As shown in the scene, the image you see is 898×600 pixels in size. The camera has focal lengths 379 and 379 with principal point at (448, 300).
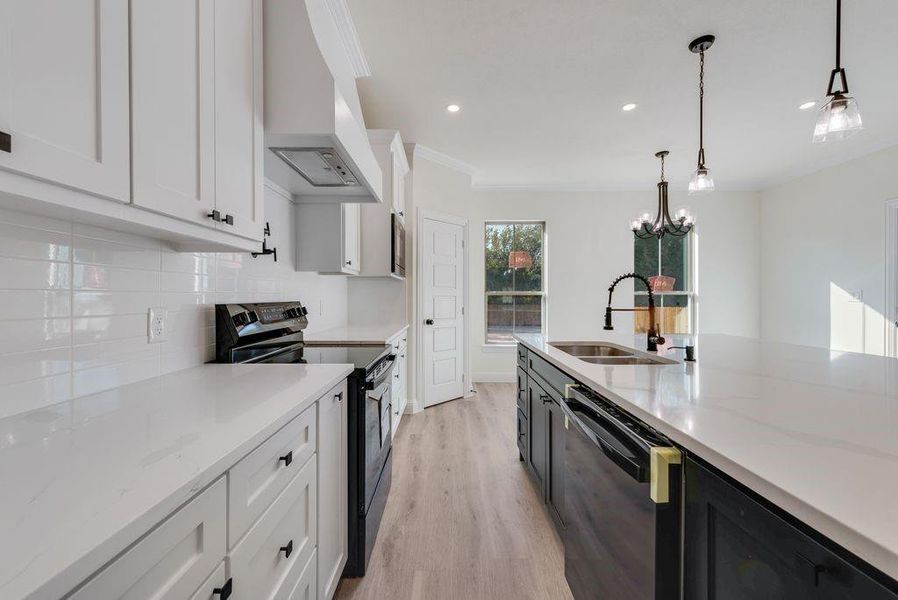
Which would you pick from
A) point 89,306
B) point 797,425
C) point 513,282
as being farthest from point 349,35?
point 513,282

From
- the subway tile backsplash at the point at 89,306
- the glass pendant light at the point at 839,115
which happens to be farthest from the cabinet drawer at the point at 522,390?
the glass pendant light at the point at 839,115

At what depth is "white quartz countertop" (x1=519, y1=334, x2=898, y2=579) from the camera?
0.49 m

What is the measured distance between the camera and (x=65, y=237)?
3.27 feet

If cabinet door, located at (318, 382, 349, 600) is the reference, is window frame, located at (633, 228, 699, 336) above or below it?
above

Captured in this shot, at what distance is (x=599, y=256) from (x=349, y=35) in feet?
14.1

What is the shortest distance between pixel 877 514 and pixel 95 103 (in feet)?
4.71

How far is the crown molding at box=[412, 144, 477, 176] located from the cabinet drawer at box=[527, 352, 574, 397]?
2.65 meters

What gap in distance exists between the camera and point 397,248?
3330 millimetres

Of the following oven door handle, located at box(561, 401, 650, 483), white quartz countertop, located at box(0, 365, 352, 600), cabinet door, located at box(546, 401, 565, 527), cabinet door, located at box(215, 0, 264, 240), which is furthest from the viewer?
cabinet door, located at box(546, 401, 565, 527)

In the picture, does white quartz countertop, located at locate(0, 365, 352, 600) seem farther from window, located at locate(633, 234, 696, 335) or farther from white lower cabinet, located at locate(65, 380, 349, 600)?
window, located at locate(633, 234, 696, 335)

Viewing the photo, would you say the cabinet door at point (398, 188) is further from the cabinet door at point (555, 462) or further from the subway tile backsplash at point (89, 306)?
the cabinet door at point (555, 462)

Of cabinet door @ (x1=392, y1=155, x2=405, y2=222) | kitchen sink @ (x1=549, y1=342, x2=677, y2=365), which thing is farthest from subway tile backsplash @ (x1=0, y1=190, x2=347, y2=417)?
cabinet door @ (x1=392, y1=155, x2=405, y2=222)

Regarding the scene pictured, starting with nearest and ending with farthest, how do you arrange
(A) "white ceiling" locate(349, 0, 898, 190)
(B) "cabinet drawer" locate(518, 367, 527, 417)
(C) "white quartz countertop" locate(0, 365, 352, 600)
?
1. (C) "white quartz countertop" locate(0, 365, 352, 600)
2. (A) "white ceiling" locate(349, 0, 898, 190)
3. (B) "cabinet drawer" locate(518, 367, 527, 417)

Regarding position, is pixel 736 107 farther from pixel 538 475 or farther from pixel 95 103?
pixel 95 103
